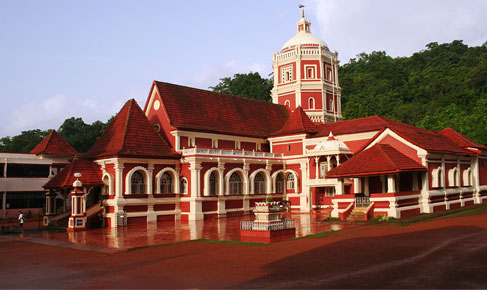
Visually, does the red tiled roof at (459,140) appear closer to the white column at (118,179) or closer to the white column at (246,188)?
the white column at (246,188)

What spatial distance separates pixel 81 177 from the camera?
28328mm

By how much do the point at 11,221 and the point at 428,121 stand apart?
4424cm

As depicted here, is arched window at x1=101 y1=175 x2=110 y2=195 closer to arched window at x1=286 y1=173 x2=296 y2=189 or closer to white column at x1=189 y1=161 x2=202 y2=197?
white column at x1=189 y1=161 x2=202 y2=197

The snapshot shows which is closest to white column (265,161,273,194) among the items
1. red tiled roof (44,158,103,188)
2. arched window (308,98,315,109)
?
arched window (308,98,315,109)

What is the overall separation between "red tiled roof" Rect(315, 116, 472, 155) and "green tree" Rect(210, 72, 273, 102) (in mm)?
32258

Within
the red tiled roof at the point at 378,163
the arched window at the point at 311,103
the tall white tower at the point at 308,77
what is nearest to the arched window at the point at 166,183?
the red tiled roof at the point at 378,163

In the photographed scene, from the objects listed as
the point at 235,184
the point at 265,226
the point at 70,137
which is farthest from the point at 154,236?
the point at 70,137

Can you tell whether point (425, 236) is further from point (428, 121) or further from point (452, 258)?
point (428, 121)

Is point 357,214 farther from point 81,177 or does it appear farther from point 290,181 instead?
point 81,177

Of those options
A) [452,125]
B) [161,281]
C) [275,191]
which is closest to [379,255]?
[161,281]

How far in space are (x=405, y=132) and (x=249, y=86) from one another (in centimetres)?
4426

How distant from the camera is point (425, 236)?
57.1ft

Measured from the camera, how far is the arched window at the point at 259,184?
35500 mm

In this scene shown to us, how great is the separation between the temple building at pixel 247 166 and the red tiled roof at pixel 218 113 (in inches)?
4.4
